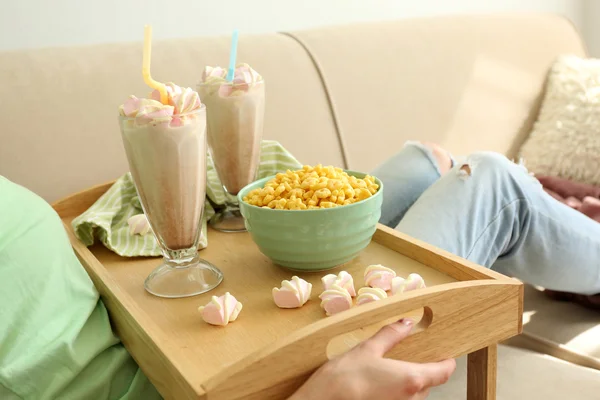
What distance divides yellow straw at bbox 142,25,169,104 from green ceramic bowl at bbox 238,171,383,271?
0.17 m

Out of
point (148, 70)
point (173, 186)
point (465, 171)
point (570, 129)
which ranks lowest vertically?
point (570, 129)

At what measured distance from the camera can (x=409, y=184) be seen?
1.30m

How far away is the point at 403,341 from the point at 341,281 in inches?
4.3

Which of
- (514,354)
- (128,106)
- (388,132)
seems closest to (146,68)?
(128,106)

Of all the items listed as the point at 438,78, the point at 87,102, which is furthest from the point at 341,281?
the point at 438,78

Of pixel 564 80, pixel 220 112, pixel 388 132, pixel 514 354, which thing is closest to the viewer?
pixel 220 112

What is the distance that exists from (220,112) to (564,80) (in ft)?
3.74

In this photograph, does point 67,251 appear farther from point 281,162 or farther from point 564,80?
point 564,80

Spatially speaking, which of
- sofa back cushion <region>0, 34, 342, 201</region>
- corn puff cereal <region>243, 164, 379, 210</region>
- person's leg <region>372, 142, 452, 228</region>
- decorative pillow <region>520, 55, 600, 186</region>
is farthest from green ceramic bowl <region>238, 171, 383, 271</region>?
decorative pillow <region>520, 55, 600, 186</region>

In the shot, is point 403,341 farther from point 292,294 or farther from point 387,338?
point 292,294

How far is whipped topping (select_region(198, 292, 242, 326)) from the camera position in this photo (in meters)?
0.72

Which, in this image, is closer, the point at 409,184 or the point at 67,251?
the point at 67,251

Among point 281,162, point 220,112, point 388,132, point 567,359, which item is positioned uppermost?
point 220,112

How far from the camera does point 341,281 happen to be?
762mm
